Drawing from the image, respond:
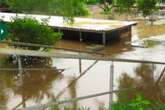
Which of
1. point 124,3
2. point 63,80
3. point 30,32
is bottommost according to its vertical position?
point 63,80

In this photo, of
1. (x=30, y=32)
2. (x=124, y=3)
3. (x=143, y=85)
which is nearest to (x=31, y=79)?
(x=30, y=32)

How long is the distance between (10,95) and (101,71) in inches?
106

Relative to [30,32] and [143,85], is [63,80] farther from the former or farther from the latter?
[30,32]

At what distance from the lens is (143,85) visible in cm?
811

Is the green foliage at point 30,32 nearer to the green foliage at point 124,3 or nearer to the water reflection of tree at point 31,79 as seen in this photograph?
the water reflection of tree at point 31,79

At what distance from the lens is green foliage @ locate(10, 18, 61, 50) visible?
1059cm

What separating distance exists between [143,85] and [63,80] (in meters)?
2.03

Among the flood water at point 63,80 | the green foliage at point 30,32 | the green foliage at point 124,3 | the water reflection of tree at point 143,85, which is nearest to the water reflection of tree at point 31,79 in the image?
the flood water at point 63,80

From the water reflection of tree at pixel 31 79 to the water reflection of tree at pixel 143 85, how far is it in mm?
1747

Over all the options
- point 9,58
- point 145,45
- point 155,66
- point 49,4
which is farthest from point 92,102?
point 145,45

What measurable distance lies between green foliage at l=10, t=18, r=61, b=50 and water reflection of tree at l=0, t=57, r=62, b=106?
0.60 meters

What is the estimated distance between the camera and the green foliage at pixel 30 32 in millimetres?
10594

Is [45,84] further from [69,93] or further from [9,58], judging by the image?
[9,58]

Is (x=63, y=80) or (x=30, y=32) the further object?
(x=30, y=32)
